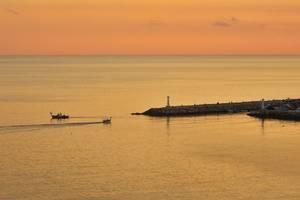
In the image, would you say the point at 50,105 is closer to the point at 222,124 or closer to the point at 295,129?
the point at 222,124

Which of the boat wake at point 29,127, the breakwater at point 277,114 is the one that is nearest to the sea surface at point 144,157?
the boat wake at point 29,127

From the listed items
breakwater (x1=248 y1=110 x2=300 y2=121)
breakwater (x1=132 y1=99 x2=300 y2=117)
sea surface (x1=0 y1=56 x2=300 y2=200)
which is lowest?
sea surface (x1=0 y1=56 x2=300 y2=200)

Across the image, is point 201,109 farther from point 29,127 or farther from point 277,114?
point 29,127

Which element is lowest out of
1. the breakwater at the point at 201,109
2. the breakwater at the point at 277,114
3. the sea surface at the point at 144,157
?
the sea surface at the point at 144,157

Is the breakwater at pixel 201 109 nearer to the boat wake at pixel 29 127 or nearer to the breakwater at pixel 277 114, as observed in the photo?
the breakwater at pixel 277 114

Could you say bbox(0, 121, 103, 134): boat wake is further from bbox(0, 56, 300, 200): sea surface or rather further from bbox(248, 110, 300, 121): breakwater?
bbox(248, 110, 300, 121): breakwater

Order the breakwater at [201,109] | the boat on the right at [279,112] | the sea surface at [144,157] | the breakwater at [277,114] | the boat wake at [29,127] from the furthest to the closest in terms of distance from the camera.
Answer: the breakwater at [201,109] → the boat on the right at [279,112] → the breakwater at [277,114] → the boat wake at [29,127] → the sea surface at [144,157]

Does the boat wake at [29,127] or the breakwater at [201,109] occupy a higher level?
the breakwater at [201,109]

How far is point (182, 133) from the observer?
62531 mm

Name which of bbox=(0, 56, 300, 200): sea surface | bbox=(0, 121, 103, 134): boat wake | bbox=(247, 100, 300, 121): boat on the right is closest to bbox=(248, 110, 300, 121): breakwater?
bbox=(247, 100, 300, 121): boat on the right

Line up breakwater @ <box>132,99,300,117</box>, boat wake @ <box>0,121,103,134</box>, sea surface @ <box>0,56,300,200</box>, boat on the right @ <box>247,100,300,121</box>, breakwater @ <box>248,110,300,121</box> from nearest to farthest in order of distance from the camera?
1. sea surface @ <box>0,56,300,200</box>
2. boat wake @ <box>0,121,103,134</box>
3. breakwater @ <box>248,110,300,121</box>
4. boat on the right @ <box>247,100,300,121</box>
5. breakwater @ <box>132,99,300,117</box>

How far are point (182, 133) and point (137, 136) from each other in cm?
463

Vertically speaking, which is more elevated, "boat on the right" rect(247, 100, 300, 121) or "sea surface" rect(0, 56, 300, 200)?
"boat on the right" rect(247, 100, 300, 121)

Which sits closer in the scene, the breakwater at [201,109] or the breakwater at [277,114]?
the breakwater at [277,114]
